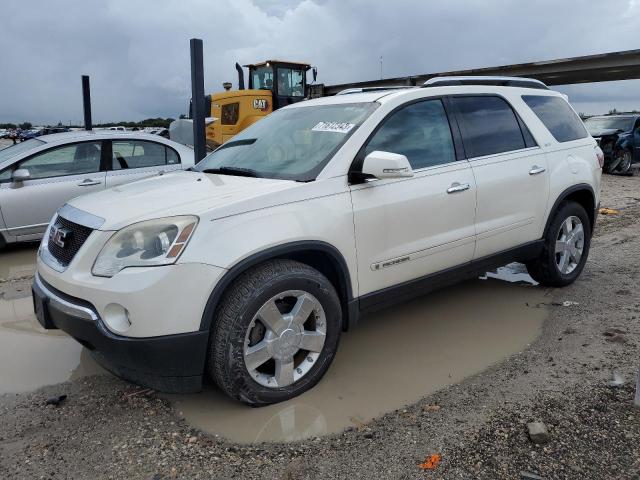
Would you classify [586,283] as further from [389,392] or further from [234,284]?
[234,284]

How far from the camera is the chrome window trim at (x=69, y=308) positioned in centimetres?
276

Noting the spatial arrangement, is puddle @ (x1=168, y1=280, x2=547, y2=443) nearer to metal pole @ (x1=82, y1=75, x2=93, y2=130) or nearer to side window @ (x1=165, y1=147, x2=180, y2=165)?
Result: side window @ (x1=165, y1=147, x2=180, y2=165)

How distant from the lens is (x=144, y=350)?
2.68 meters

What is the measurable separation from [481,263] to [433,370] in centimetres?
104

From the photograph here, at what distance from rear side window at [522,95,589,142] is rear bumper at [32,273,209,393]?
362cm

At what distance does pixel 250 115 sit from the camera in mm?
14844

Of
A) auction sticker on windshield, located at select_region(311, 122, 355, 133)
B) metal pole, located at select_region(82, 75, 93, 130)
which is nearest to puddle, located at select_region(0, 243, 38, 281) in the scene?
auction sticker on windshield, located at select_region(311, 122, 355, 133)

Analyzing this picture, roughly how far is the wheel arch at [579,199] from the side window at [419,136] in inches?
54.8

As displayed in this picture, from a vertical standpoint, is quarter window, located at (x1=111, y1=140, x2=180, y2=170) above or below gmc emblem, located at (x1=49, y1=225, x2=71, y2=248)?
above

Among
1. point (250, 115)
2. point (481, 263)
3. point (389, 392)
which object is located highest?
point (250, 115)

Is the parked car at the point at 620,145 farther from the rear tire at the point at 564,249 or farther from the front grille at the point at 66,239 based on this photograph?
the front grille at the point at 66,239

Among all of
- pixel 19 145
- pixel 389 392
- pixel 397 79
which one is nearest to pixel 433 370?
pixel 389 392

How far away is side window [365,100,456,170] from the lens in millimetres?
3639

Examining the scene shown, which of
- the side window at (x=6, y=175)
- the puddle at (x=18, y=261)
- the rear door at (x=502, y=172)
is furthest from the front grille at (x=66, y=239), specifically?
the side window at (x=6, y=175)
